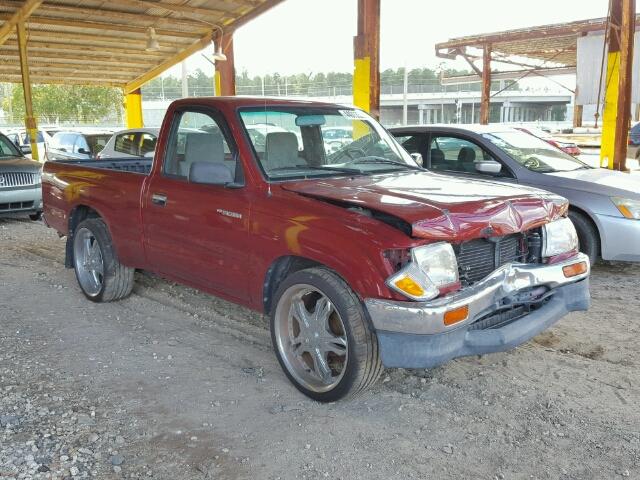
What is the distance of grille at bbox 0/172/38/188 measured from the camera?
372 inches

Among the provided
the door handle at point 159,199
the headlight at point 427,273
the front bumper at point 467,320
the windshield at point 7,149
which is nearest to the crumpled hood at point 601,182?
the front bumper at point 467,320

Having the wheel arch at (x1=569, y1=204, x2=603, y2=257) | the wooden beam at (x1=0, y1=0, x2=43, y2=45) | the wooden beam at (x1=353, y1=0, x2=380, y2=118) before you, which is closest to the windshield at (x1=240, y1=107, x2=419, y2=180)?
the wheel arch at (x1=569, y1=204, x2=603, y2=257)

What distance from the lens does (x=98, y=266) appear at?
5426 millimetres

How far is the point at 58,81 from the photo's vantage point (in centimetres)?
2077

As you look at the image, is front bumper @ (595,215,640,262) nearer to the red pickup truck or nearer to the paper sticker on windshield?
the red pickup truck

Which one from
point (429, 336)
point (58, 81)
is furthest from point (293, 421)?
point (58, 81)

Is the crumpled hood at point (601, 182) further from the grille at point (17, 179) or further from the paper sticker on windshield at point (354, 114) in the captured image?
the grille at point (17, 179)

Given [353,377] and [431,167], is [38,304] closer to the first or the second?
[353,377]

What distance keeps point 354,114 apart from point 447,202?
5.98ft

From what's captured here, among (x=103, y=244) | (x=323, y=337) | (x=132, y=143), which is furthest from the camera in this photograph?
(x=132, y=143)

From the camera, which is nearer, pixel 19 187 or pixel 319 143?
pixel 319 143

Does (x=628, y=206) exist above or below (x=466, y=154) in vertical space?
below

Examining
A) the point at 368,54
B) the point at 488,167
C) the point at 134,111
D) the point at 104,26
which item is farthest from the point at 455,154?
the point at 134,111

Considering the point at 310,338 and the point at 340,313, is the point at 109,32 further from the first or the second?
the point at 340,313
